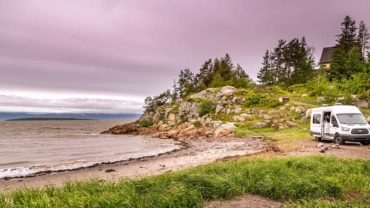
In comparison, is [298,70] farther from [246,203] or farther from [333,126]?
[246,203]

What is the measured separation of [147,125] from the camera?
5697 centimetres

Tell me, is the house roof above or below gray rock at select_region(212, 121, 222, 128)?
above

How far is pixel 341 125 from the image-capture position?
1869 centimetres

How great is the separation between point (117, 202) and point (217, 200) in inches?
91.4

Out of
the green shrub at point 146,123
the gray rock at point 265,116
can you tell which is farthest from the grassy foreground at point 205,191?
the green shrub at point 146,123

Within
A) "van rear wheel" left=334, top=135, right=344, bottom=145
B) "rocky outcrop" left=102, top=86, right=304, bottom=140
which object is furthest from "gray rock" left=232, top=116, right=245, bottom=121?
"van rear wheel" left=334, top=135, right=344, bottom=145

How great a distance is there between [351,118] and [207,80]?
5458 centimetres

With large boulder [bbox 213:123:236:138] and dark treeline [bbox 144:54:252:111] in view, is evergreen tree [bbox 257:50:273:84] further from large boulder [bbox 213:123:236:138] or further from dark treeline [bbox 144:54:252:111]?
large boulder [bbox 213:123:236:138]

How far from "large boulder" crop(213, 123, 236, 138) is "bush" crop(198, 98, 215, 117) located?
10.8 m

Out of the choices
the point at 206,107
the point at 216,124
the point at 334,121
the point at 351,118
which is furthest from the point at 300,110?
the point at 351,118

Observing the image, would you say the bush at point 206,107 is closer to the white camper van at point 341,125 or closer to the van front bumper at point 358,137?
the white camper van at point 341,125

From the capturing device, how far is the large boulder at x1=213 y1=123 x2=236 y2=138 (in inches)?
1295

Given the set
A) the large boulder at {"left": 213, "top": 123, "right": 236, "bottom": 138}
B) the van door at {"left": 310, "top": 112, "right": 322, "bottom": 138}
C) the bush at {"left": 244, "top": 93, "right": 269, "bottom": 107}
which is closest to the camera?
the van door at {"left": 310, "top": 112, "right": 322, "bottom": 138}

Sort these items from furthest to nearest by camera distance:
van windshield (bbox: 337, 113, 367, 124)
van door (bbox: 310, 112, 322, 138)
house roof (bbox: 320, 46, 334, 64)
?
house roof (bbox: 320, 46, 334, 64) < van door (bbox: 310, 112, 322, 138) < van windshield (bbox: 337, 113, 367, 124)
